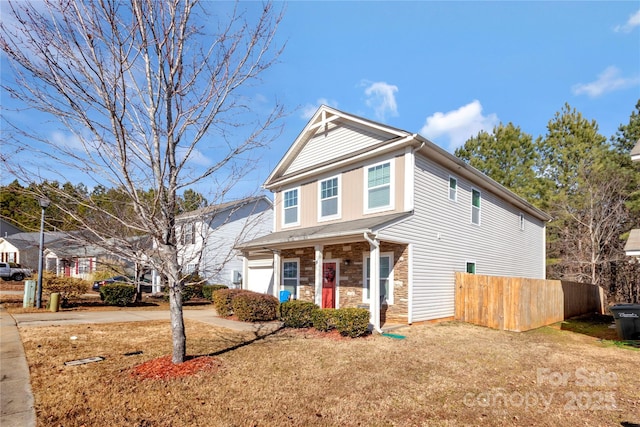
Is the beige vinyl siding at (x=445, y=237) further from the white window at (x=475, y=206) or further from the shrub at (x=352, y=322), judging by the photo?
the shrub at (x=352, y=322)

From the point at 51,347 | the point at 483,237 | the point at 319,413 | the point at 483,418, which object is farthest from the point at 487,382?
the point at 483,237

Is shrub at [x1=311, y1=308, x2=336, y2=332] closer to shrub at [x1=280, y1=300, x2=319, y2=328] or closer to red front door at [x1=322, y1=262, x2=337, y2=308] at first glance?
shrub at [x1=280, y1=300, x2=319, y2=328]

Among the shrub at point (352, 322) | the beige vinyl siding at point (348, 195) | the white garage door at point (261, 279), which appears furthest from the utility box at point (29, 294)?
the shrub at point (352, 322)

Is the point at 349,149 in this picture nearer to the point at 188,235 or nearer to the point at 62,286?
the point at 188,235

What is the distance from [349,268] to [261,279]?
5.91 metres

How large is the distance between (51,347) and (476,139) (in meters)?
30.8

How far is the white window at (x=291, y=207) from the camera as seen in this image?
15.2 meters

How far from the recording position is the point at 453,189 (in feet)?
43.3

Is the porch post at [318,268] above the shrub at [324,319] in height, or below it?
above

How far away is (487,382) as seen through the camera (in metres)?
5.81

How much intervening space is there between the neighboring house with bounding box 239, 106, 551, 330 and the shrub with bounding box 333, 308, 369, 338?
678 mm

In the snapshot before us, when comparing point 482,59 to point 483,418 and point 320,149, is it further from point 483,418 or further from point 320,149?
point 483,418

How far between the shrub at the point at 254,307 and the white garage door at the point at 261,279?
14.1 feet

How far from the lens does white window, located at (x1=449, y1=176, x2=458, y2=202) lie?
512 inches
